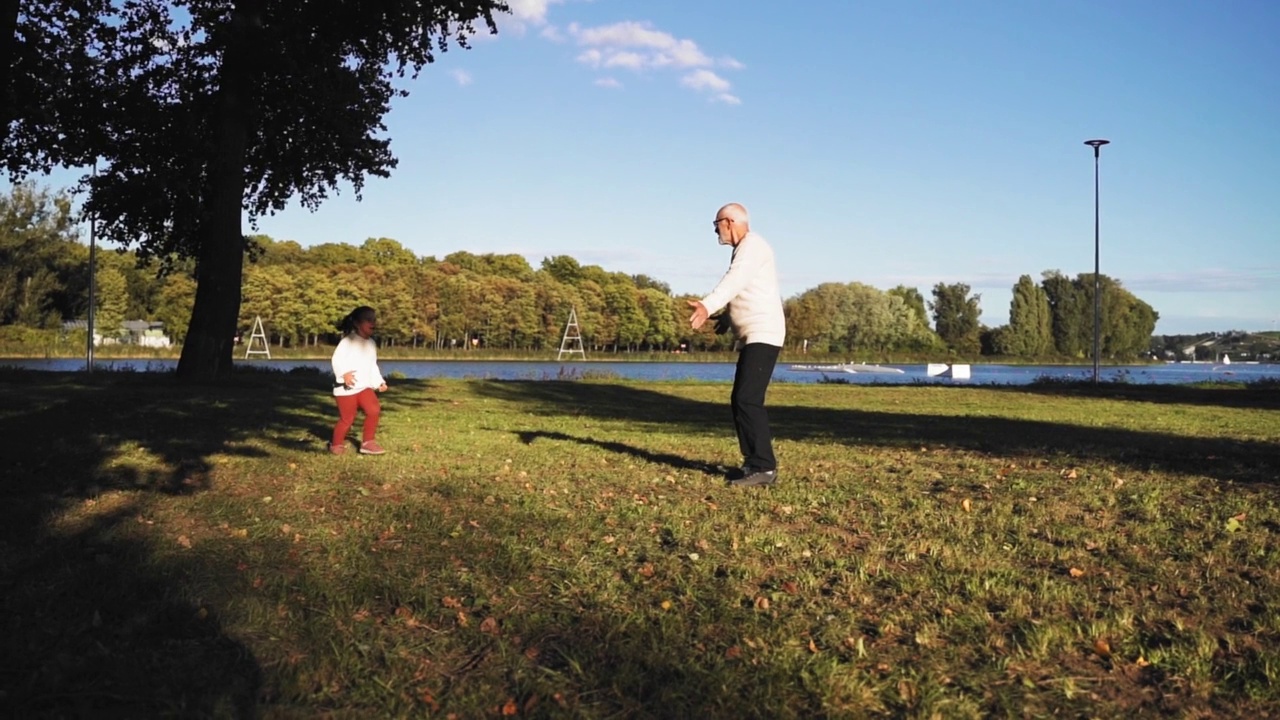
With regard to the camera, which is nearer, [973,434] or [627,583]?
[627,583]

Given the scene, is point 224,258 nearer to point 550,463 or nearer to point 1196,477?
point 550,463

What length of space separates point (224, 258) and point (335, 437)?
11.9 m

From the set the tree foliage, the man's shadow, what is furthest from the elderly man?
the tree foliage

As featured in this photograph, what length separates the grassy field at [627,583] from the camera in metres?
3.44

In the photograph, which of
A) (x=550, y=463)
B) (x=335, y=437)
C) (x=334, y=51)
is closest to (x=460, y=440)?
(x=335, y=437)

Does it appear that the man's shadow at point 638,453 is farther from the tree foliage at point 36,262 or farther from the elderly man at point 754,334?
the tree foliage at point 36,262

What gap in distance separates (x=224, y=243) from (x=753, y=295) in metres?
15.8

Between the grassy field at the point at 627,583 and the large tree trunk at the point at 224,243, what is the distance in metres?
10.2

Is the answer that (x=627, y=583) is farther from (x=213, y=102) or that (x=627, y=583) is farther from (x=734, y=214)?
(x=213, y=102)

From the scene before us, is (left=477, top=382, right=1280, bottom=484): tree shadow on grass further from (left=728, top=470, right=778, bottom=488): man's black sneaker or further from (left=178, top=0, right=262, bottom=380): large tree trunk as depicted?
(left=178, top=0, right=262, bottom=380): large tree trunk

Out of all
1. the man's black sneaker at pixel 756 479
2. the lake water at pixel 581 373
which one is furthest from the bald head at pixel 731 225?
the lake water at pixel 581 373

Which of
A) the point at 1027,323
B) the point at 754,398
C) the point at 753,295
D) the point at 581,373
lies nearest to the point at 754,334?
the point at 753,295

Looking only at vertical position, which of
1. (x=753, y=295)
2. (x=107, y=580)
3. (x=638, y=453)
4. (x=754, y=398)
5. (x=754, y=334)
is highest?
(x=753, y=295)

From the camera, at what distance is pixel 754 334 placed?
7.62 m
